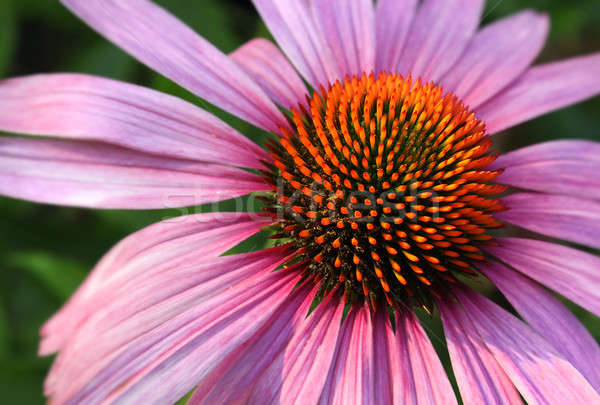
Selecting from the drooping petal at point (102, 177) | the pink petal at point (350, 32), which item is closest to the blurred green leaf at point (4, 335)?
Result: the drooping petal at point (102, 177)

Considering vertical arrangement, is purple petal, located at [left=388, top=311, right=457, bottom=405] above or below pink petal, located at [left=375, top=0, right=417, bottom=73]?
below

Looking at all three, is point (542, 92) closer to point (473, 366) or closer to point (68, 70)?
point (473, 366)

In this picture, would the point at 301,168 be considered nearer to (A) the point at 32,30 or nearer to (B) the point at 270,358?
(B) the point at 270,358

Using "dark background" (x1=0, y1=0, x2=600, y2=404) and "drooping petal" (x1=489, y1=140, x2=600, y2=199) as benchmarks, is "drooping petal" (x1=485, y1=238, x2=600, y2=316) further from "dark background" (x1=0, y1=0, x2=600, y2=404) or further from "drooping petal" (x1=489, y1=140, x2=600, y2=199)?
"dark background" (x1=0, y1=0, x2=600, y2=404)

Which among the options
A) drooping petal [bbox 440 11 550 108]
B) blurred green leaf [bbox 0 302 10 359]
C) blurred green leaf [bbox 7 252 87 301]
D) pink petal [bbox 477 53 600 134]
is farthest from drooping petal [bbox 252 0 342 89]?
blurred green leaf [bbox 0 302 10 359]

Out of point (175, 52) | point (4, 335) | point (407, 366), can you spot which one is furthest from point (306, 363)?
point (4, 335)
